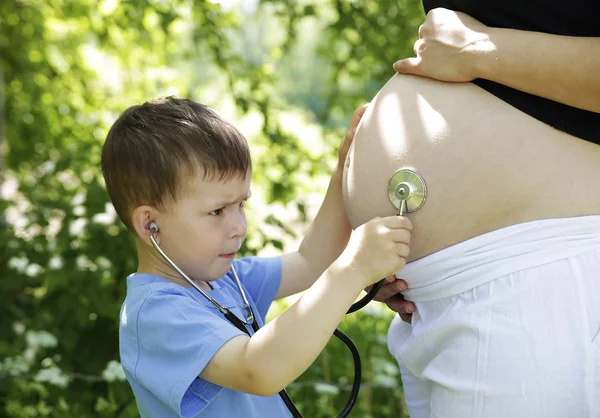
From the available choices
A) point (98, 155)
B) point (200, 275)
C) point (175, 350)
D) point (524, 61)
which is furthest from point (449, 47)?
point (98, 155)

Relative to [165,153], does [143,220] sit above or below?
below

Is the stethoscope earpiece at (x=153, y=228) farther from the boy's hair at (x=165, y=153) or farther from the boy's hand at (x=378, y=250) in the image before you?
the boy's hand at (x=378, y=250)

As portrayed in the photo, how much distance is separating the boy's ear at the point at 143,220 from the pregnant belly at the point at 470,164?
19.8 inches

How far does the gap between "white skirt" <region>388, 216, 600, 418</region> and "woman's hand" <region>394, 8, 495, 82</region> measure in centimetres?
38

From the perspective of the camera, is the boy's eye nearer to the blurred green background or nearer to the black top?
the black top

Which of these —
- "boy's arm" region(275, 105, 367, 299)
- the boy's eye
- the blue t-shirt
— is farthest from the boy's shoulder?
the boy's eye

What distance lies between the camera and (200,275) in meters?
1.82

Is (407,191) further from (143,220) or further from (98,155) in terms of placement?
(98,155)

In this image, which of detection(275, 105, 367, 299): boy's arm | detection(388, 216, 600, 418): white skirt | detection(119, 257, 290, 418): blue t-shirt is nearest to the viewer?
detection(388, 216, 600, 418): white skirt

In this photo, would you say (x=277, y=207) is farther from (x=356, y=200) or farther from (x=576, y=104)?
(x=576, y=104)

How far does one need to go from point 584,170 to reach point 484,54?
0.33 meters

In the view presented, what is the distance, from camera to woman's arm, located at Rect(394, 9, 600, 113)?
1570 millimetres

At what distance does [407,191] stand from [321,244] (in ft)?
1.82

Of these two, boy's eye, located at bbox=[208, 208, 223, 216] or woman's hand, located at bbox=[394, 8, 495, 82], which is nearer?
woman's hand, located at bbox=[394, 8, 495, 82]
